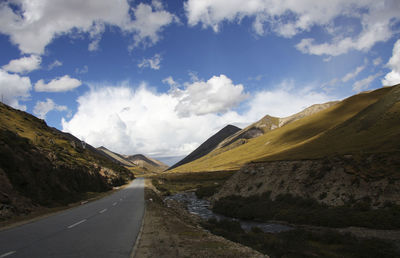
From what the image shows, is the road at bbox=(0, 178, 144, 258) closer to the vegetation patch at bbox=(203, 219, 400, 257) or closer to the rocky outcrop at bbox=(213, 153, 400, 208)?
the vegetation patch at bbox=(203, 219, 400, 257)

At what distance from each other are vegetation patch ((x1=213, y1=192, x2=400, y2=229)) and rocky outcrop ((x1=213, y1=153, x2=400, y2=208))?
3.45 feet

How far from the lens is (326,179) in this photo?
30.0m

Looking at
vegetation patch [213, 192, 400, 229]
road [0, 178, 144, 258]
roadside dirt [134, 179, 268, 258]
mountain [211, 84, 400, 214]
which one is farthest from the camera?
mountain [211, 84, 400, 214]

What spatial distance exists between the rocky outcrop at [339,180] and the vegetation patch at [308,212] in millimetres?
1052

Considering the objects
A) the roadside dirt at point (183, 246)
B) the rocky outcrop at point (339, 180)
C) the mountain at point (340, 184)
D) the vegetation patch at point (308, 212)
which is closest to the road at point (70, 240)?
the roadside dirt at point (183, 246)

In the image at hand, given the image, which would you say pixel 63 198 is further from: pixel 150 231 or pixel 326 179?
pixel 326 179

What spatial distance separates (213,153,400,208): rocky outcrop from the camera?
23.9 m

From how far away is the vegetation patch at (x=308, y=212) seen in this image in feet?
66.8

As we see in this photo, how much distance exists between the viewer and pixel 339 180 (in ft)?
92.8

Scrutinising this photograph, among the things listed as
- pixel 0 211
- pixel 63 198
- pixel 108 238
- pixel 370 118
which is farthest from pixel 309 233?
pixel 370 118

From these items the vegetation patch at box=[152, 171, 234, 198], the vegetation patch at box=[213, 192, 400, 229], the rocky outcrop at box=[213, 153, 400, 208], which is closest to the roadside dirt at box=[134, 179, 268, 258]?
the vegetation patch at box=[213, 192, 400, 229]

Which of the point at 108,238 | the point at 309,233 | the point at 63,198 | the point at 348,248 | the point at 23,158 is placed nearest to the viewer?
the point at 108,238

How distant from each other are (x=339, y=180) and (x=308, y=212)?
20.0 ft

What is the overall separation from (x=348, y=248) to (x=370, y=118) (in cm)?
4867
